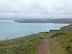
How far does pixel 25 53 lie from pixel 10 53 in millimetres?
3640

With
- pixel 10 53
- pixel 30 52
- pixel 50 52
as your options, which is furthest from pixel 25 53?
pixel 50 52

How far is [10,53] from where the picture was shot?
25.9 meters

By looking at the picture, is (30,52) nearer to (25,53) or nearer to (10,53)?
(25,53)

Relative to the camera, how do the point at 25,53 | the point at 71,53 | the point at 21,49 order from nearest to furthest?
the point at 71,53, the point at 25,53, the point at 21,49

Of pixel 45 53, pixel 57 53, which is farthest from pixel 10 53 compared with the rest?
pixel 57 53

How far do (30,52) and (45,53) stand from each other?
3810 millimetres

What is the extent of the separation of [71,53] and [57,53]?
3.23 meters

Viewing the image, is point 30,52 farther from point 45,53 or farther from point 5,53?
point 5,53

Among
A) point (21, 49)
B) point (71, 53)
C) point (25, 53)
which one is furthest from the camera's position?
point (21, 49)

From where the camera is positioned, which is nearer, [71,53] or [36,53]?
[71,53]

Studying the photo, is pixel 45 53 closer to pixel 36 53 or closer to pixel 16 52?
pixel 36 53

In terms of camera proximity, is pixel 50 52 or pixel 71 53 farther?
pixel 50 52

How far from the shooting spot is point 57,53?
25.8 metres

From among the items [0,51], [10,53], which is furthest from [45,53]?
[0,51]
